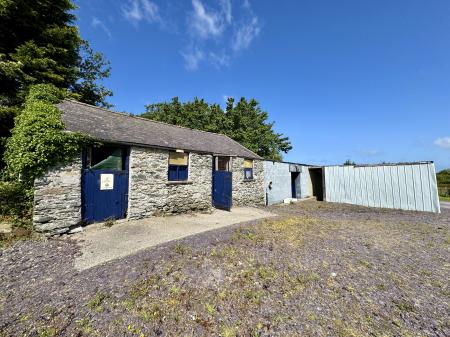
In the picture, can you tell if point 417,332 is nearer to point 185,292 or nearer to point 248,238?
point 185,292

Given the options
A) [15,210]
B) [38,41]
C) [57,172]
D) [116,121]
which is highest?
[38,41]

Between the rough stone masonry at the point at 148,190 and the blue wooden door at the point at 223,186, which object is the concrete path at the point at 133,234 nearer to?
the rough stone masonry at the point at 148,190

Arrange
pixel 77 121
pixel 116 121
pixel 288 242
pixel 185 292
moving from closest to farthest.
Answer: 1. pixel 185 292
2. pixel 288 242
3. pixel 77 121
4. pixel 116 121

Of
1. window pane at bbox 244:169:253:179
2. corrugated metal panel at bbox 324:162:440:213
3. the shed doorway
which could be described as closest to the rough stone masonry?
window pane at bbox 244:169:253:179

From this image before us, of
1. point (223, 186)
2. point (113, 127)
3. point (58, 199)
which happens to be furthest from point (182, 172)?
point (58, 199)

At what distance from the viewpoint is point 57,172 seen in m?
6.77

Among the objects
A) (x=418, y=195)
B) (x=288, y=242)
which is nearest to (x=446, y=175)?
(x=418, y=195)

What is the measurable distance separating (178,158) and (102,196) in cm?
388

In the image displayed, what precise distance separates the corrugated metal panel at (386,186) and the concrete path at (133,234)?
9858 mm

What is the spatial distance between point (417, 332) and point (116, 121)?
1251cm

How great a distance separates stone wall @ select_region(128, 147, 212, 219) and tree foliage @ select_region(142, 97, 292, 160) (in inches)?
618

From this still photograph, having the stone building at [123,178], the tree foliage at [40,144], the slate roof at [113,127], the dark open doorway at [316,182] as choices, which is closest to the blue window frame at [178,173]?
the stone building at [123,178]

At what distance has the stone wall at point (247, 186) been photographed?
13.6m

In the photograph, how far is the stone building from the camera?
678 centimetres
